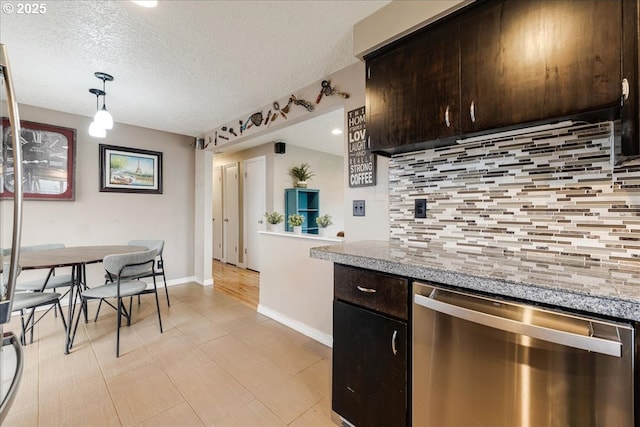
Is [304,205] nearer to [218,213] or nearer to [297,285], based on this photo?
[218,213]

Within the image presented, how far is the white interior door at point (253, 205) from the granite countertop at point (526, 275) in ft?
11.8

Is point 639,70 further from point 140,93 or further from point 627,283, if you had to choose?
point 140,93

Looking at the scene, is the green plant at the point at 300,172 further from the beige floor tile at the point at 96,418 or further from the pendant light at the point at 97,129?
the beige floor tile at the point at 96,418

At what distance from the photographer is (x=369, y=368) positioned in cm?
124

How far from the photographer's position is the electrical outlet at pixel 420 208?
5.33ft

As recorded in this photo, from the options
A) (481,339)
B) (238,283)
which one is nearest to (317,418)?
(481,339)

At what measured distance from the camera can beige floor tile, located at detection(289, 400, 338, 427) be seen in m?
1.45

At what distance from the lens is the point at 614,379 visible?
72 centimetres

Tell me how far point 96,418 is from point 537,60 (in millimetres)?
2647

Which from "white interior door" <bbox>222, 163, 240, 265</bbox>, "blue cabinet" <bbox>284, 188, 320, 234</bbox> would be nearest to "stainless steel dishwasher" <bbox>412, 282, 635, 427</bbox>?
"blue cabinet" <bbox>284, 188, 320, 234</bbox>

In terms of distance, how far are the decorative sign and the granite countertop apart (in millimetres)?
694

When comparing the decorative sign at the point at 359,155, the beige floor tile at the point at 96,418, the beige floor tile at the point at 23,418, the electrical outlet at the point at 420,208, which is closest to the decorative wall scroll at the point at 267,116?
the decorative sign at the point at 359,155

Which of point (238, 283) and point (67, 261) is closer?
point (67, 261)

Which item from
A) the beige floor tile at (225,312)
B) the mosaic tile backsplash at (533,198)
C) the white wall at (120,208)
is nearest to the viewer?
the mosaic tile backsplash at (533,198)
